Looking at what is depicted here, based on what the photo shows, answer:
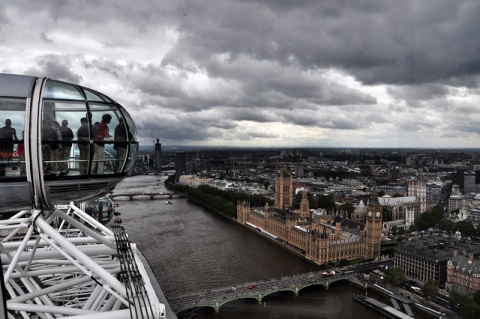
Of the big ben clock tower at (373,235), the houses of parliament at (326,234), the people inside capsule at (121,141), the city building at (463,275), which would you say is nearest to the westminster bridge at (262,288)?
the houses of parliament at (326,234)

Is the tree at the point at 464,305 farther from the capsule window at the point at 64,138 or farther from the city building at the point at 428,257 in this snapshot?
the capsule window at the point at 64,138

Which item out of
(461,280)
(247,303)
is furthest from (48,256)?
(461,280)

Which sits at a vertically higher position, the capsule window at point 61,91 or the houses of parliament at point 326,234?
the capsule window at point 61,91

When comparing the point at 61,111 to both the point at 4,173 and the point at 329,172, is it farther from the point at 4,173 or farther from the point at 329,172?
the point at 329,172

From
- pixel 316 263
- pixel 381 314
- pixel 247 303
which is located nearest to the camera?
pixel 381 314

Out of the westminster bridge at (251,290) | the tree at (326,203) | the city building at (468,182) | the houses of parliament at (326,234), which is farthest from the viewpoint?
the city building at (468,182)

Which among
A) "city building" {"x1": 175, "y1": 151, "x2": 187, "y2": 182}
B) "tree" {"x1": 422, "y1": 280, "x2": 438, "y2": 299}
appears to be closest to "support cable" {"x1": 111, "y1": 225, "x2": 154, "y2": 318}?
"tree" {"x1": 422, "y1": 280, "x2": 438, "y2": 299}
